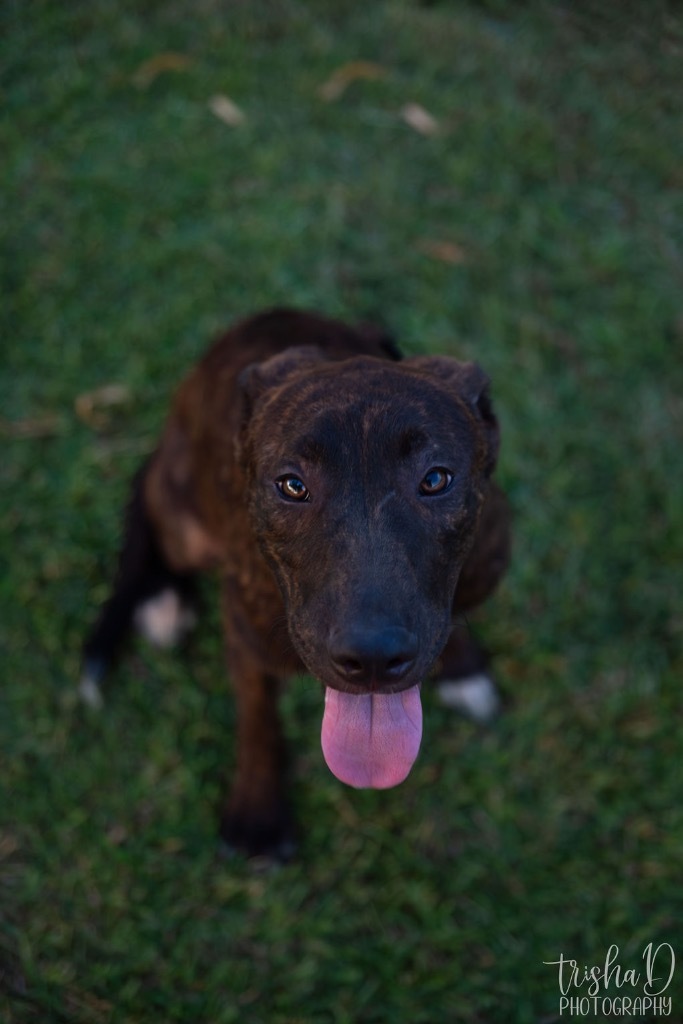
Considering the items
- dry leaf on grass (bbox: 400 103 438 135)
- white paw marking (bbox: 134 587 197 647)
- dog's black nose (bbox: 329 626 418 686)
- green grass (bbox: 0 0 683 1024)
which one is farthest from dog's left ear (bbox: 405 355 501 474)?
dry leaf on grass (bbox: 400 103 438 135)

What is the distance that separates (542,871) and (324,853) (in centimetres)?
95

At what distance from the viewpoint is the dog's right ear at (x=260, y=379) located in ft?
10.4

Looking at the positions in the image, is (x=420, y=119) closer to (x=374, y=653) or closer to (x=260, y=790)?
→ (x=260, y=790)

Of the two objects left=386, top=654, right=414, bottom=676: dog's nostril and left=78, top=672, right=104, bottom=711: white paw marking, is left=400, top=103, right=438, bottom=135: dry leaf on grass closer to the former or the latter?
left=78, top=672, right=104, bottom=711: white paw marking

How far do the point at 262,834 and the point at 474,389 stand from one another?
2.15 meters

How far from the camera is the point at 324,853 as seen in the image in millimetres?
3994

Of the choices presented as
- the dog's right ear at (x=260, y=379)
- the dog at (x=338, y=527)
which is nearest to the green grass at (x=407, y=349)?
the dog at (x=338, y=527)

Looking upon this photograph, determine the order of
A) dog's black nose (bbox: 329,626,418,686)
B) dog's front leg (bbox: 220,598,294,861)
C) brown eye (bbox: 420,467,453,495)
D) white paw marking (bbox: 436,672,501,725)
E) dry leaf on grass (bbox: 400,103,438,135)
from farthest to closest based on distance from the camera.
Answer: dry leaf on grass (bbox: 400,103,438,135), white paw marking (bbox: 436,672,501,725), dog's front leg (bbox: 220,598,294,861), brown eye (bbox: 420,467,453,495), dog's black nose (bbox: 329,626,418,686)

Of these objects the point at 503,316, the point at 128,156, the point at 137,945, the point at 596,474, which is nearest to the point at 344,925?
the point at 137,945

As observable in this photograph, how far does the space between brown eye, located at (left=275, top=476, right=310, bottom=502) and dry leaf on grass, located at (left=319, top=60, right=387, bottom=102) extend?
13.2 feet

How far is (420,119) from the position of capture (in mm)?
5840

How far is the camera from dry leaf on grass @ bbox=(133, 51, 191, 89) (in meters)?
5.96

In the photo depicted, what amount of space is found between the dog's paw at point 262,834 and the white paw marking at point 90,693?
2.73 ft

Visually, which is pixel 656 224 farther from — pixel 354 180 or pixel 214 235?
pixel 214 235
